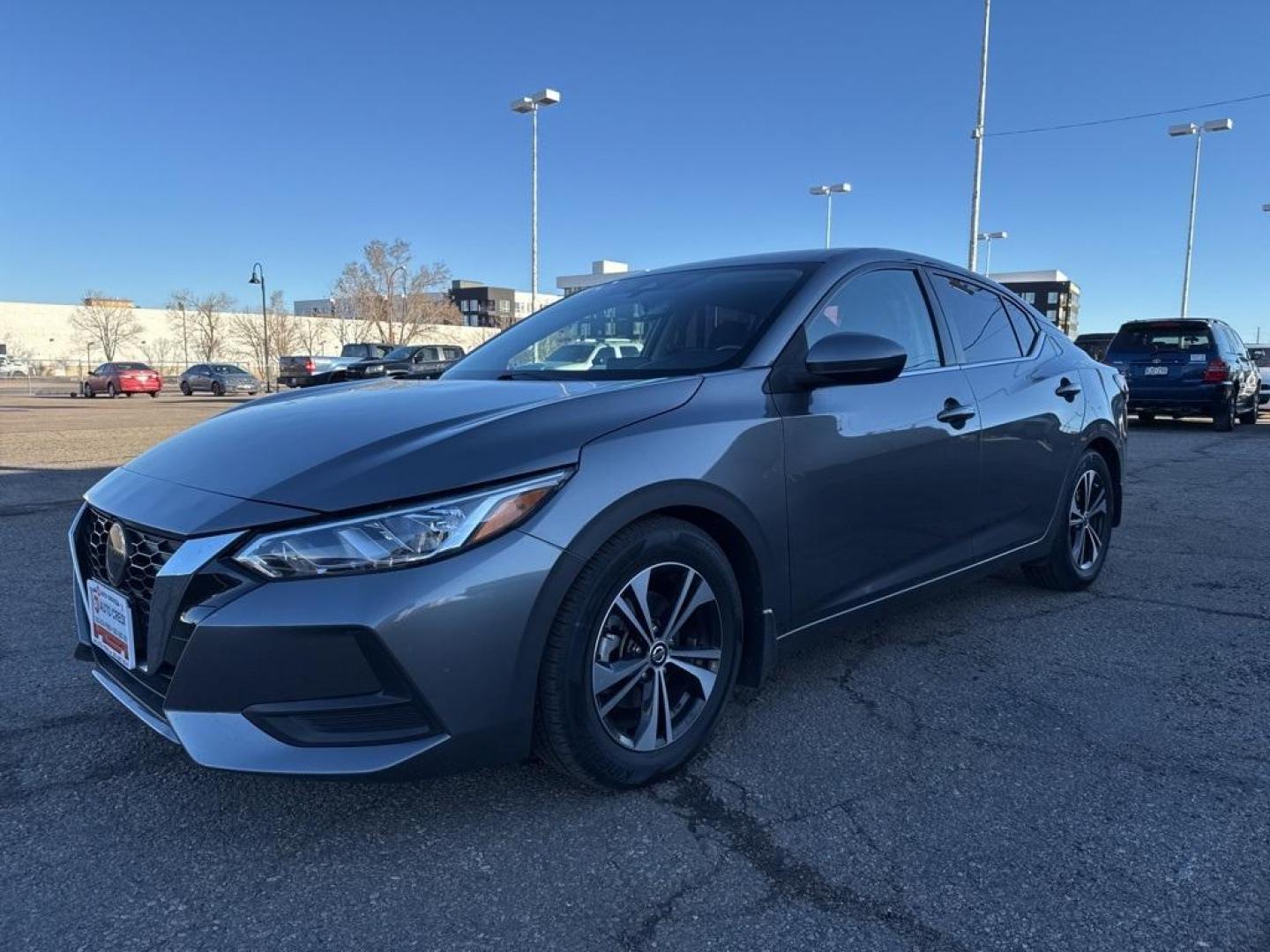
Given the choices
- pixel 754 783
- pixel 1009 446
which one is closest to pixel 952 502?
pixel 1009 446

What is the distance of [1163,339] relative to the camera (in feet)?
46.6

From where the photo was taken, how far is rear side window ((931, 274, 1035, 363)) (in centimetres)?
379

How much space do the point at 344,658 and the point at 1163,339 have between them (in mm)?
15460

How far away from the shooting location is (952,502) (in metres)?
3.52

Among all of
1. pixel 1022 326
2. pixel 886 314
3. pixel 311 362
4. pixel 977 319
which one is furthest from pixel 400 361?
pixel 886 314

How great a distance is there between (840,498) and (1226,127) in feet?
114

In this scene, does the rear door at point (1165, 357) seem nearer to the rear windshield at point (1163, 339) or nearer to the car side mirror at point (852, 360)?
the rear windshield at point (1163, 339)

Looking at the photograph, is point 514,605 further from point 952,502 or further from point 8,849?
point 952,502

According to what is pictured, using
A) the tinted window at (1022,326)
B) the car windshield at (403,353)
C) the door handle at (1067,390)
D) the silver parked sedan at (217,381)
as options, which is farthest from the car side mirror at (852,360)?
the silver parked sedan at (217,381)

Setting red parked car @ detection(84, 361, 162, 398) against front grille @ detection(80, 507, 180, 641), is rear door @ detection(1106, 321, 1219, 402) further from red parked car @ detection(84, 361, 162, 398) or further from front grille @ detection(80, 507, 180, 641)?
red parked car @ detection(84, 361, 162, 398)

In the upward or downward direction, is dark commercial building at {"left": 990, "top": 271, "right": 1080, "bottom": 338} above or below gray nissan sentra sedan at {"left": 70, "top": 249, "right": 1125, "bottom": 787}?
above

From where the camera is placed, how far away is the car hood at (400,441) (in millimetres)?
2152

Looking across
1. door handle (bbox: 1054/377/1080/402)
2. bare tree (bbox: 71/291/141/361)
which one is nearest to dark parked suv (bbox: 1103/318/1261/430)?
door handle (bbox: 1054/377/1080/402)

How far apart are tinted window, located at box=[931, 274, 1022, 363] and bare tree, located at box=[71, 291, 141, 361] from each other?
77.5 m
